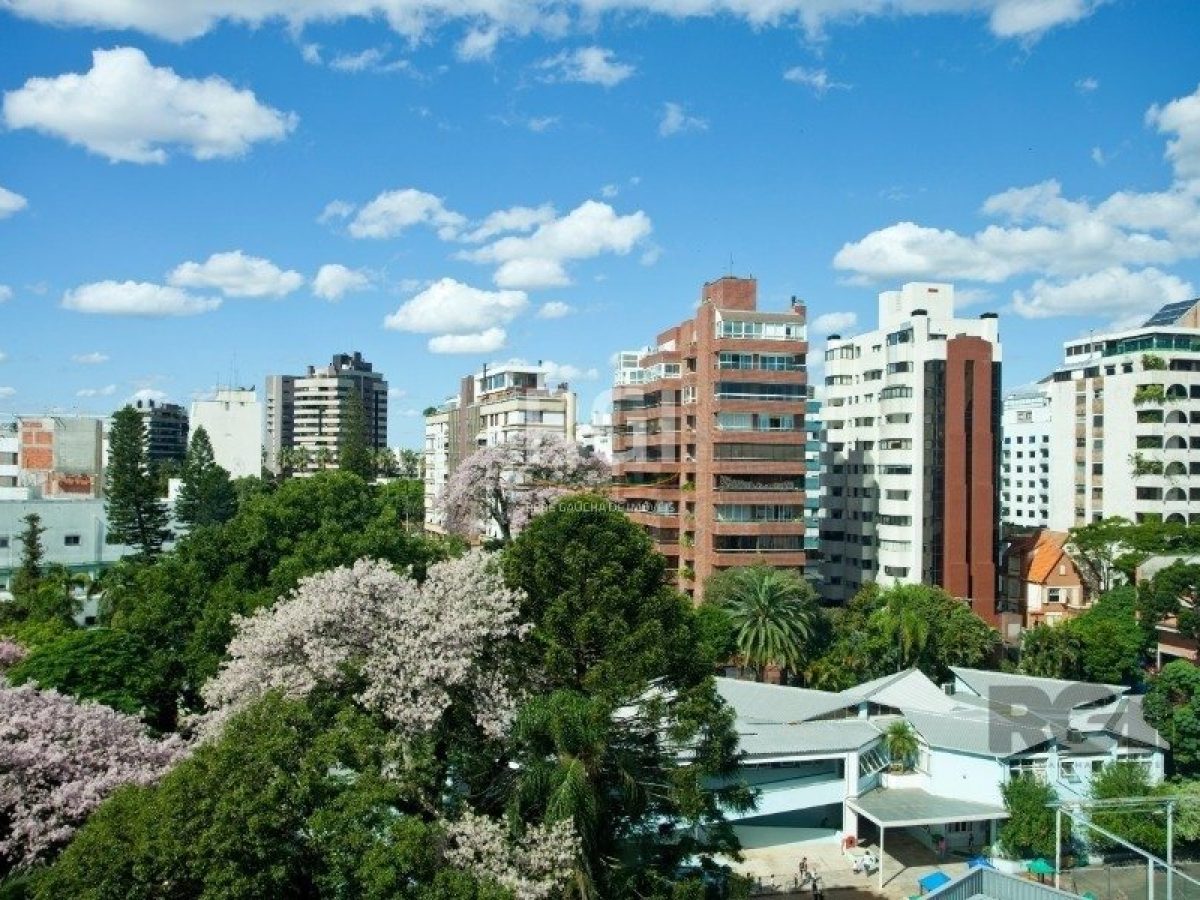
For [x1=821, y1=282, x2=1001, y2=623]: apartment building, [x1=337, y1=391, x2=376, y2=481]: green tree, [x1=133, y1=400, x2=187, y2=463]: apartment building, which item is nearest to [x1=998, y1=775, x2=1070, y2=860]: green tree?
[x1=821, y1=282, x2=1001, y2=623]: apartment building

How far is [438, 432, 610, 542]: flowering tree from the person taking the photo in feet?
149

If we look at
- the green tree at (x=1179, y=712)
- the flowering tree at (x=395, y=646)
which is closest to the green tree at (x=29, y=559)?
the flowering tree at (x=395, y=646)

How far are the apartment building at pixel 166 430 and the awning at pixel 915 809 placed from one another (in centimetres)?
12488

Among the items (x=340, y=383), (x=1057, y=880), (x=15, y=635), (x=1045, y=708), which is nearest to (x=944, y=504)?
(x=1045, y=708)

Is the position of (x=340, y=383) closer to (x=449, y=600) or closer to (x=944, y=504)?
(x=944, y=504)

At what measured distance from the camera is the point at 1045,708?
30.9 metres

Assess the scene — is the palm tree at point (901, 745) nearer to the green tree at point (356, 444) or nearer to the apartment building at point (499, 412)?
the apartment building at point (499, 412)

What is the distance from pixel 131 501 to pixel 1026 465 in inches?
2755

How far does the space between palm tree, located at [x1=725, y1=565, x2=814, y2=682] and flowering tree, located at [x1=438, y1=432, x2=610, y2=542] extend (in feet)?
33.5

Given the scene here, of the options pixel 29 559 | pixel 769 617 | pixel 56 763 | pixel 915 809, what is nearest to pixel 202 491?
pixel 29 559

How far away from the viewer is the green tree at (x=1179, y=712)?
95.0ft

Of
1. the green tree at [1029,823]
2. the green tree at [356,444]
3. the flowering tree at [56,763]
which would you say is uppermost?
the green tree at [356,444]

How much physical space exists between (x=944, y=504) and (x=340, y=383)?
9780 centimetres

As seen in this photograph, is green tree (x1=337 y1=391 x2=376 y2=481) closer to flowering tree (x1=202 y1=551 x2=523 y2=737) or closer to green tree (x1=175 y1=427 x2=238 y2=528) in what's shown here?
green tree (x1=175 y1=427 x2=238 y2=528)
